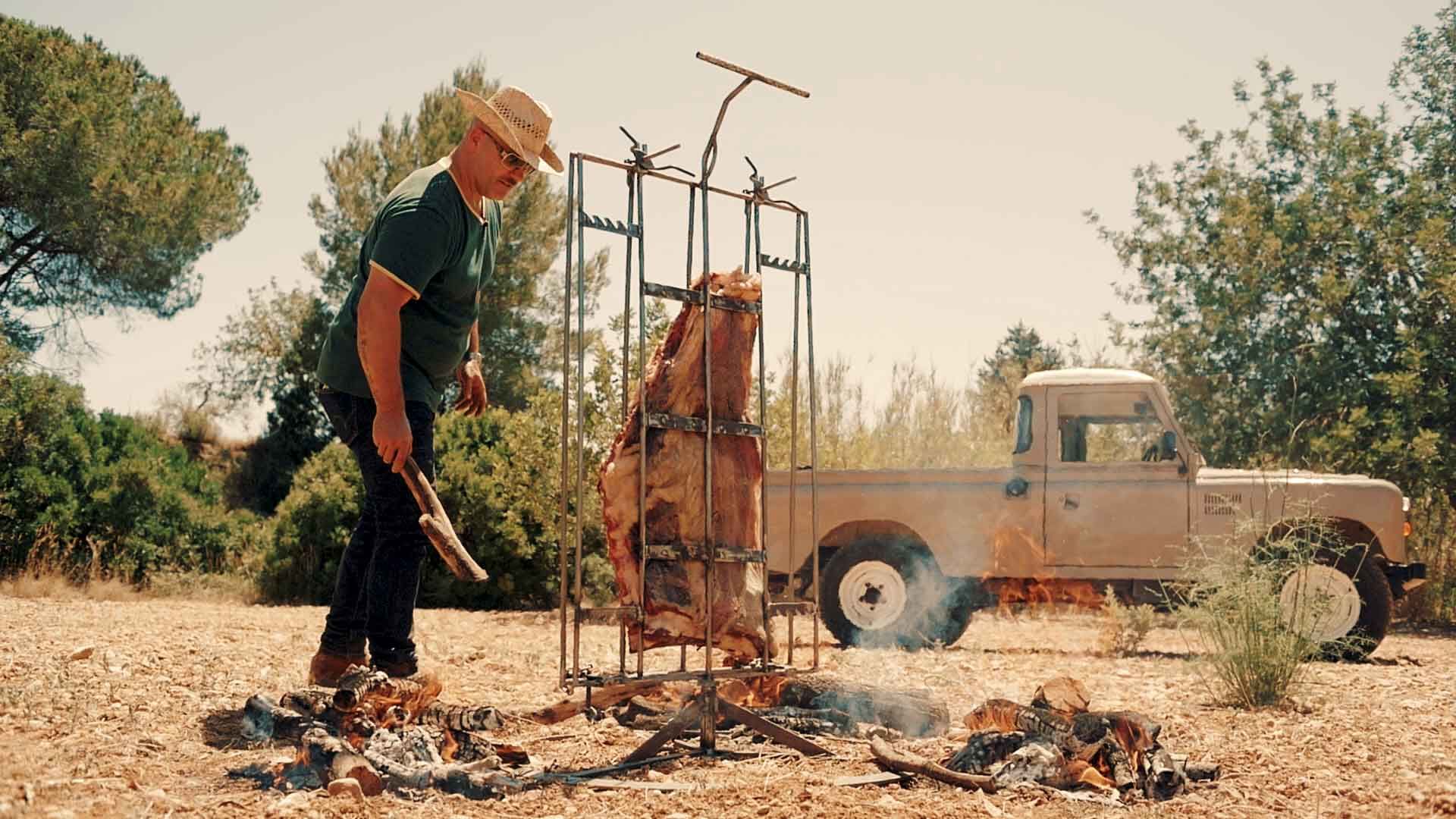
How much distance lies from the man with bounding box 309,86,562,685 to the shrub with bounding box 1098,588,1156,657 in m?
5.56

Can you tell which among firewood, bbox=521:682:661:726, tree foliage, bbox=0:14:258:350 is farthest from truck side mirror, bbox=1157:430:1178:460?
tree foliage, bbox=0:14:258:350

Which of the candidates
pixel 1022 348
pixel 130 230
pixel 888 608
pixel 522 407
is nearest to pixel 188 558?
pixel 130 230

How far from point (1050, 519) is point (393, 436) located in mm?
5933

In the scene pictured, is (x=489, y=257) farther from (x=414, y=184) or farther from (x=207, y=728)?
(x=207, y=728)

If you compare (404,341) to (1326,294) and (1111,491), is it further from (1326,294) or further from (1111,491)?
(1326,294)

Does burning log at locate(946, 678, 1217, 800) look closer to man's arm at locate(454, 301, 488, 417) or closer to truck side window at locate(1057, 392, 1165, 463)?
man's arm at locate(454, 301, 488, 417)

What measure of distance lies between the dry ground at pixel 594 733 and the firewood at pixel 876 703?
1.20 ft

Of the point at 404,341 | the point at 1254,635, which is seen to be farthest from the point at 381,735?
the point at 1254,635

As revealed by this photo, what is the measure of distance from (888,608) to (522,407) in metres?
15.5

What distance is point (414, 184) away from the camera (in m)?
4.54

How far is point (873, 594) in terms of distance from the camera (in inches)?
366

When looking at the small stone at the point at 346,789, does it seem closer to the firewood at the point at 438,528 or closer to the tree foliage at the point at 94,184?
the firewood at the point at 438,528

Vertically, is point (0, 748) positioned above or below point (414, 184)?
below

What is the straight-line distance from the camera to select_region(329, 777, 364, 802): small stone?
12.0 feet
